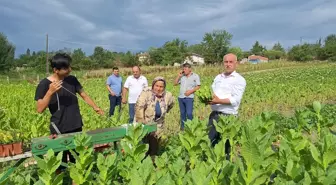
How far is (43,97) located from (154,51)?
214 ft

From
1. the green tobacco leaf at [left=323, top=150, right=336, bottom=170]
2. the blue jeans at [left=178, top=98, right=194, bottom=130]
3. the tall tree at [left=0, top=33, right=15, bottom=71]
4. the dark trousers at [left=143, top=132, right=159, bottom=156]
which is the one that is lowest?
the dark trousers at [left=143, top=132, right=159, bottom=156]

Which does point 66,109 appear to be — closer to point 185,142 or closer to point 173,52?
point 185,142

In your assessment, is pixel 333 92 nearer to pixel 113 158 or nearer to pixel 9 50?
pixel 113 158

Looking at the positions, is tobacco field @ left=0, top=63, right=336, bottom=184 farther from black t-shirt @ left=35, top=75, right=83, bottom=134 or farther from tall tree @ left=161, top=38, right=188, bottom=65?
tall tree @ left=161, top=38, right=188, bottom=65

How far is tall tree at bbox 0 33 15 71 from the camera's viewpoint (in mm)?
48562

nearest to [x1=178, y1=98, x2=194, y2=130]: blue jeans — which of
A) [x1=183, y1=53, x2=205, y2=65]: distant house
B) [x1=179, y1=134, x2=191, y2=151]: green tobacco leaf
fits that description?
[x1=179, y1=134, x2=191, y2=151]: green tobacco leaf

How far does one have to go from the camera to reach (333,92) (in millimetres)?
16094

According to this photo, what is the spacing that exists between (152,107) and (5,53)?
52.4m

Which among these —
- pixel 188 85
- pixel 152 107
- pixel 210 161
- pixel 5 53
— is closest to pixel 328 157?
pixel 210 161

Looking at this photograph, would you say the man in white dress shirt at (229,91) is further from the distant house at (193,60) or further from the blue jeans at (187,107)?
the distant house at (193,60)

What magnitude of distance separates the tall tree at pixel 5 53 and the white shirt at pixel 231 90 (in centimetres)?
5076

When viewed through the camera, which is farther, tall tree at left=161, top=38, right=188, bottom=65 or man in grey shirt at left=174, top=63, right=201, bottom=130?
tall tree at left=161, top=38, right=188, bottom=65

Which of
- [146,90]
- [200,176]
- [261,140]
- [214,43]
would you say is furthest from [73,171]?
[214,43]

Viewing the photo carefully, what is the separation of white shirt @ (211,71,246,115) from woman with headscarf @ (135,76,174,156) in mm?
896
